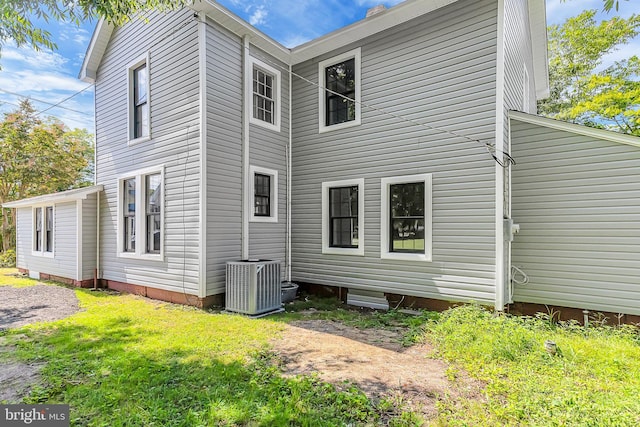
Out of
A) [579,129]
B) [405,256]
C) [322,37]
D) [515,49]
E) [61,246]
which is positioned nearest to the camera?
[579,129]

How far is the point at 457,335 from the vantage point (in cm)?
433

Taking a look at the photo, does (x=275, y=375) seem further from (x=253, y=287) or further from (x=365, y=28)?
(x=365, y=28)

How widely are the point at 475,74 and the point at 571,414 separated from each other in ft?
18.0

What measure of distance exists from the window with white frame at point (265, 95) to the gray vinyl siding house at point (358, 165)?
0.05m

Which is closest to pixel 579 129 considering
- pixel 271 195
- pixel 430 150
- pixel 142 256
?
pixel 430 150

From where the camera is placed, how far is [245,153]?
714 cm

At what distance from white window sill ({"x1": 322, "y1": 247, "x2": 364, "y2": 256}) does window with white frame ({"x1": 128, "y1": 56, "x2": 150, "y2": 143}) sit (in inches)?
221

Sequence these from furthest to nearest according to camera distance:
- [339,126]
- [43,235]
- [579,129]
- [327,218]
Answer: [43,235], [327,218], [339,126], [579,129]

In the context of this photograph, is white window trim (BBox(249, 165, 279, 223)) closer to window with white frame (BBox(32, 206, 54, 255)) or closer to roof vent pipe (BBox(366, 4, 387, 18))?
roof vent pipe (BBox(366, 4, 387, 18))

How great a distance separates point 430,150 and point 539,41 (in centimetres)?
700

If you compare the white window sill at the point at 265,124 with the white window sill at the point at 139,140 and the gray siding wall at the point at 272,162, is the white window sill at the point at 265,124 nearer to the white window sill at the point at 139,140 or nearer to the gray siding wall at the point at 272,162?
the gray siding wall at the point at 272,162

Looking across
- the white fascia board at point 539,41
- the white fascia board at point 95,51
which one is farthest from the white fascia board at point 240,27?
the white fascia board at point 539,41

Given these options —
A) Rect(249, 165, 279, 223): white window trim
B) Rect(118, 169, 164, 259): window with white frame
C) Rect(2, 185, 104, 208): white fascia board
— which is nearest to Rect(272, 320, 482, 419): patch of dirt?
Rect(249, 165, 279, 223): white window trim

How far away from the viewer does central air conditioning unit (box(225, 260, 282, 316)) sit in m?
5.98
